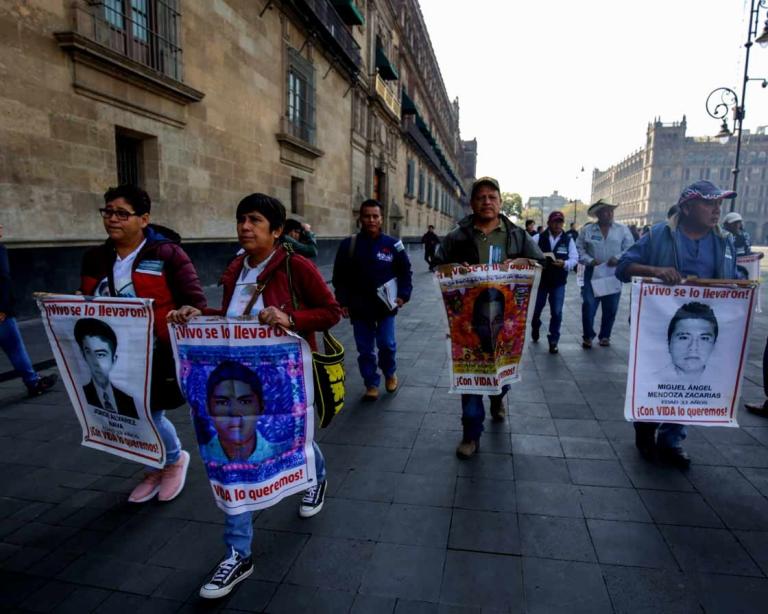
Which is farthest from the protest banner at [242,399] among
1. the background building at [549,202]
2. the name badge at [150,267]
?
the background building at [549,202]

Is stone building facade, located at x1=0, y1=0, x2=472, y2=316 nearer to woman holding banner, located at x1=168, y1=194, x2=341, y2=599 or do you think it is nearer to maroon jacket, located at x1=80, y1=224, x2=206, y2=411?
maroon jacket, located at x1=80, y1=224, x2=206, y2=411

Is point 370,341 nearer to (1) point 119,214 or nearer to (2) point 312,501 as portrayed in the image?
(2) point 312,501

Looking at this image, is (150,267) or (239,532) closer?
(239,532)

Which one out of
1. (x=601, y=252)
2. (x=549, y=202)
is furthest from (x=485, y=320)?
(x=549, y=202)

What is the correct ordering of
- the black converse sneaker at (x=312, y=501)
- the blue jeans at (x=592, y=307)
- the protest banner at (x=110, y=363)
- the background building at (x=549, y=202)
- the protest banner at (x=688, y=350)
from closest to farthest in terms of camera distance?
the protest banner at (x=110, y=363)
the black converse sneaker at (x=312, y=501)
the protest banner at (x=688, y=350)
the blue jeans at (x=592, y=307)
the background building at (x=549, y=202)

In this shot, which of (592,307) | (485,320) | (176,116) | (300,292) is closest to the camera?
(300,292)

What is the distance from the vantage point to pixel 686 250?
3309mm

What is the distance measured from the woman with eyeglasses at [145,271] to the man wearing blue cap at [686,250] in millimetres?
2914

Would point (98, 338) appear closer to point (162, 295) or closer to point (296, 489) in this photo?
point (162, 295)

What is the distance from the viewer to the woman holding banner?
2.23 meters

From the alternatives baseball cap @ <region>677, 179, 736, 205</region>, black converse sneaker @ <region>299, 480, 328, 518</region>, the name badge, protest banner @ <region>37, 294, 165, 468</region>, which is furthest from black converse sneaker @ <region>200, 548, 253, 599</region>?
baseball cap @ <region>677, 179, 736, 205</region>

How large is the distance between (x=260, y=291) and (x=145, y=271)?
0.76 metres

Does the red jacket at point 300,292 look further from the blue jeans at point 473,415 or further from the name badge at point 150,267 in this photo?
the blue jeans at point 473,415

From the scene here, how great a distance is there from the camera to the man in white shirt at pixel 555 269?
658 cm
